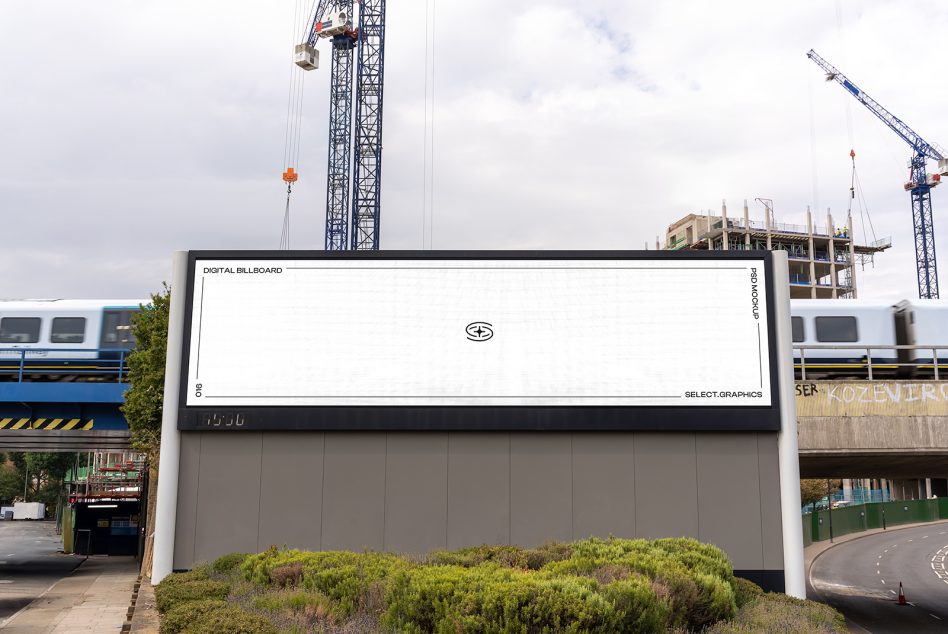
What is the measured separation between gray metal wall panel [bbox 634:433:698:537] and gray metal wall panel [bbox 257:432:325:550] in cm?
581

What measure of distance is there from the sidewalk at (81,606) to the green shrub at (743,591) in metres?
13.0

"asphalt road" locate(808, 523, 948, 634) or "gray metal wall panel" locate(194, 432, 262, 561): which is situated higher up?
"gray metal wall panel" locate(194, 432, 262, 561)

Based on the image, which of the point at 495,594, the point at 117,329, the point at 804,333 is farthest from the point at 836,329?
→ the point at 117,329

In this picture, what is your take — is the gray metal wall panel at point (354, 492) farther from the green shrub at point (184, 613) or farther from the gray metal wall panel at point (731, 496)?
the gray metal wall panel at point (731, 496)

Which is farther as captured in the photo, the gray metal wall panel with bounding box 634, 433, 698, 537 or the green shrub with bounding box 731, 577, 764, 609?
the gray metal wall panel with bounding box 634, 433, 698, 537

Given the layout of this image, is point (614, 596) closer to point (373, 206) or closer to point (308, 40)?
point (373, 206)

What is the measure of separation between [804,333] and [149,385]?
71.0ft

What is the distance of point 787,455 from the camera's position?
14.6 metres

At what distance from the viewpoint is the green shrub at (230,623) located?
931 cm

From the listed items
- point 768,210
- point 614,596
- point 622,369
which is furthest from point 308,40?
point 614,596

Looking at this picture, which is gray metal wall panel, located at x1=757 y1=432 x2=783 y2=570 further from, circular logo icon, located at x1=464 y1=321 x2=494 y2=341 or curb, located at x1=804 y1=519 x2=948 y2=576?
curb, located at x1=804 y1=519 x2=948 y2=576

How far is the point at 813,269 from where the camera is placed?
12206 cm

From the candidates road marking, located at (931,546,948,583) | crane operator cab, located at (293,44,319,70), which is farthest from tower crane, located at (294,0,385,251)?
road marking, located at (931,546,948,583)

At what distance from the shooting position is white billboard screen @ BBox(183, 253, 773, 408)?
14789 millimetres
